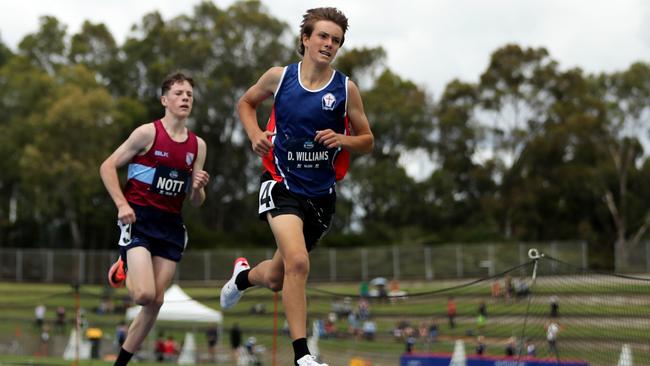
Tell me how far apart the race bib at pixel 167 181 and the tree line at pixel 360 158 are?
152ft

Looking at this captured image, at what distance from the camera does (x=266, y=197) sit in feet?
22.3

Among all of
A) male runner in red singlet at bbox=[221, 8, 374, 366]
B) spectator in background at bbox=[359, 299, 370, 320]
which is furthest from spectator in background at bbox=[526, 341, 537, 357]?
spectator in background at bbox=[359, 299, 370, 320]

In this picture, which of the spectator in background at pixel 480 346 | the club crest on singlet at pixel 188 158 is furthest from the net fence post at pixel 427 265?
the club crest on singlet at pixel 188 158

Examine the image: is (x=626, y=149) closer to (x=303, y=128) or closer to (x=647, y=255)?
(x=647, y=255)

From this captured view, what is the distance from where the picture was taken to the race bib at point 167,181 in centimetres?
813

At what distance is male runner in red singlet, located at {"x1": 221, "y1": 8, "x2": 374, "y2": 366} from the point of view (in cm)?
657

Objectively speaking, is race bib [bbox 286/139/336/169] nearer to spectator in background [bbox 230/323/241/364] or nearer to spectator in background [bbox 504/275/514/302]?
spectator in background [bbox 504/275/514/302]

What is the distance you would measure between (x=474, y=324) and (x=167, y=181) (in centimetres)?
1112

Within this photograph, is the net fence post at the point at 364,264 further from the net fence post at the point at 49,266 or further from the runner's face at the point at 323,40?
the runner's face at the point at 323,40

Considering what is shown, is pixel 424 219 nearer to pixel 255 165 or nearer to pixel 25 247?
pixel 255 165

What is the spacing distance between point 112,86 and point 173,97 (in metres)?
59.9

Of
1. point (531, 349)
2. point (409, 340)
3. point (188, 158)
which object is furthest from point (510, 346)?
point (188, 158)

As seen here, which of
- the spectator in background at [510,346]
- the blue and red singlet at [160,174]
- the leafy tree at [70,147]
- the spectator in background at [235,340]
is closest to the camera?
the blue and red singlet at [160,174]

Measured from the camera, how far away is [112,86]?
66375 mm
